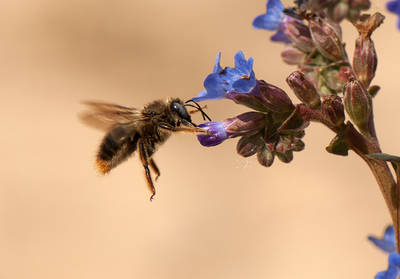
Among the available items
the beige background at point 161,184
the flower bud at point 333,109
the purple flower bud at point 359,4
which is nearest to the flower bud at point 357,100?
the flower bud at point 333,109

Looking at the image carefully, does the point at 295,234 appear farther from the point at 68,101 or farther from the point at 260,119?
the point at 260,119

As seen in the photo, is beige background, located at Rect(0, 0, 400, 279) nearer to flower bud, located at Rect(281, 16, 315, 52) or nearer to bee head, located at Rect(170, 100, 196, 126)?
bee head, located at Rect(170, 100, 196, 126)

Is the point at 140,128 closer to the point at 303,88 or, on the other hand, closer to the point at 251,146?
the point at 251,146

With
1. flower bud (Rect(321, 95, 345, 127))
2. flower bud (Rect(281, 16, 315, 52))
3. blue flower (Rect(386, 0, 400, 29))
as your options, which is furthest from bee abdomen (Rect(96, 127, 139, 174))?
blue flower (Rect(386, 0, 400, 29))

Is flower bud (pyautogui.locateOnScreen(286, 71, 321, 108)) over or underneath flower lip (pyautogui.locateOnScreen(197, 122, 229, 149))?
over

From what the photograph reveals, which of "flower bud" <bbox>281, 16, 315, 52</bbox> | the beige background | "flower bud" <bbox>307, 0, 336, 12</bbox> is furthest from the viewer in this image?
the beige background

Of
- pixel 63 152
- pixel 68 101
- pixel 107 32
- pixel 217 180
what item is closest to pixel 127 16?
pixel 107 32

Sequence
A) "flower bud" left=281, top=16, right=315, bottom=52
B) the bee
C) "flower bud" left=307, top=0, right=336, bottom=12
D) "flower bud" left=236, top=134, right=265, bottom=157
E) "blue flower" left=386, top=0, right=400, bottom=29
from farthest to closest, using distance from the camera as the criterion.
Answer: the bee
"flower bud" left=281, top=16, right=315, bottom=52
"flower bud" left=236, top=134, right=265, bottom=157
"flower bud" left=307, top=0, right=336, bottom=12
"blue flower" left=386, top=0, right=400, bottom=29

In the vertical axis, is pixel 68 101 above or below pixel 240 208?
above
